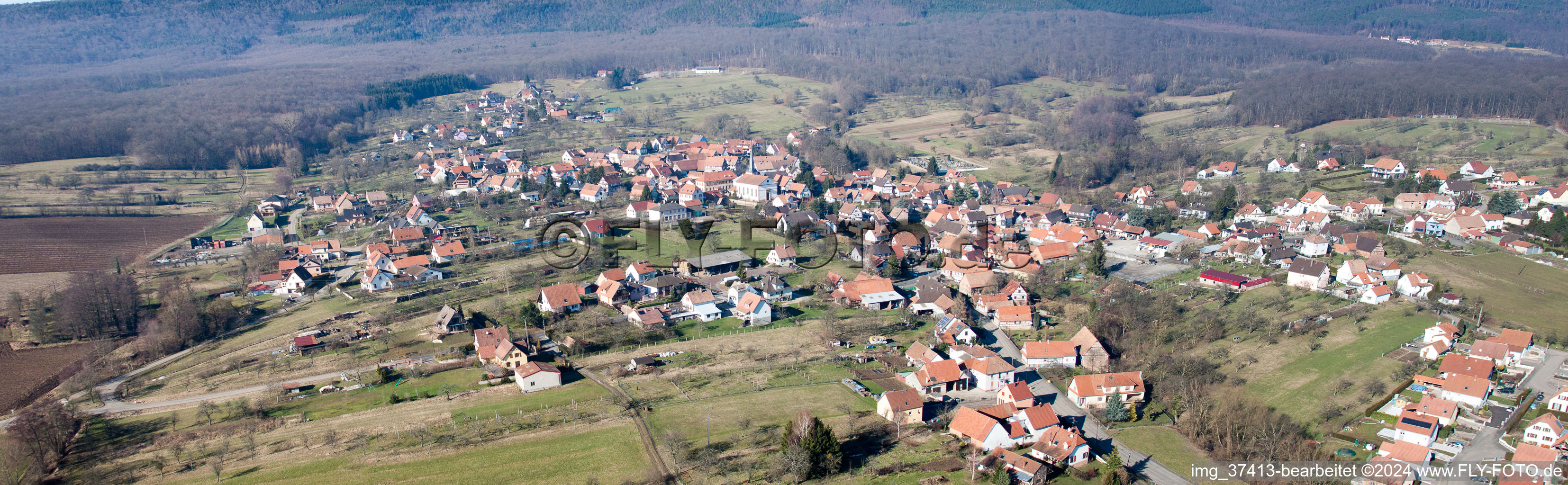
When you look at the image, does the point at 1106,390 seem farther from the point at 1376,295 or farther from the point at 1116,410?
the point at 1376,295

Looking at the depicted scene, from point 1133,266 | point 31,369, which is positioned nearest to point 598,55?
point 1133,266

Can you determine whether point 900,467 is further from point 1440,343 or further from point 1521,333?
point 1521,333

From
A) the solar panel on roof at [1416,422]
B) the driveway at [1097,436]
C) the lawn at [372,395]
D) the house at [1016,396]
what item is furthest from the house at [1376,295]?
the lawn at [372,395]

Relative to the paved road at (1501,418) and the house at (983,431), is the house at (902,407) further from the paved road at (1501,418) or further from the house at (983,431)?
the paved road at (1501,418)

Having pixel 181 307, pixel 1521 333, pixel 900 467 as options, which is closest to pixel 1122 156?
pixel 1521 333

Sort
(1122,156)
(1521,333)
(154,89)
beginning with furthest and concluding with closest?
1. (154,89)
2. (1122,156)
3. (1521,333)

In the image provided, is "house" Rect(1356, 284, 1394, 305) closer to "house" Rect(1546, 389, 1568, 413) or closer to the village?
the village
